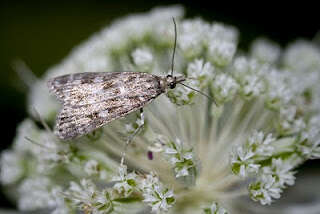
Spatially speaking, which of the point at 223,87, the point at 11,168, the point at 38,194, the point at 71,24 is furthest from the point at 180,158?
the point at 71,24

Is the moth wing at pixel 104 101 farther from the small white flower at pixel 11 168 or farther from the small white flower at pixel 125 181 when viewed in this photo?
the small white flower at pixel 11 168

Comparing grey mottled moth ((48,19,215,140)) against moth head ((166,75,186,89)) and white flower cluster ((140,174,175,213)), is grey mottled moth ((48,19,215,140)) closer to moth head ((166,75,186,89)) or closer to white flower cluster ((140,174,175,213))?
moth head ((166,75,186,89))

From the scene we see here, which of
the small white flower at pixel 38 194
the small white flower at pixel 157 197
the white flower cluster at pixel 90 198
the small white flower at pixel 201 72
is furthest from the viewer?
the small white flower at pixel 38 194

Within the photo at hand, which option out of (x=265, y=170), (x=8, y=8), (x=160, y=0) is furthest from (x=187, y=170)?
(x=8, y=8)

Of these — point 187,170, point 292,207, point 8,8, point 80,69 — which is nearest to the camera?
point 187,170

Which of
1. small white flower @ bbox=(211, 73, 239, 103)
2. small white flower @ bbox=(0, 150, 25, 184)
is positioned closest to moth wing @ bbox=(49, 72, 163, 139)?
small white flower @ bbox=(211, 73, 239, 103)

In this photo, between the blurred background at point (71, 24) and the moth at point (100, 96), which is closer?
the moth at point (100, 96)

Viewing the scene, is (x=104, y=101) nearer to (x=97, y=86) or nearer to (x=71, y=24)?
(x=97, y=86)

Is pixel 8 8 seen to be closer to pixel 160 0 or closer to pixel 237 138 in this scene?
pixel 160 0

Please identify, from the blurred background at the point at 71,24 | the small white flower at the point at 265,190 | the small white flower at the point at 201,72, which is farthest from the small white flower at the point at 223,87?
the blurred background at the point at 71,24
